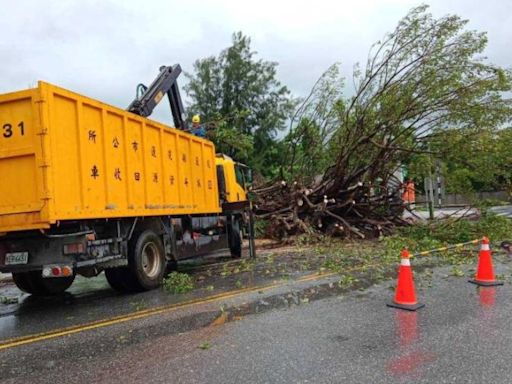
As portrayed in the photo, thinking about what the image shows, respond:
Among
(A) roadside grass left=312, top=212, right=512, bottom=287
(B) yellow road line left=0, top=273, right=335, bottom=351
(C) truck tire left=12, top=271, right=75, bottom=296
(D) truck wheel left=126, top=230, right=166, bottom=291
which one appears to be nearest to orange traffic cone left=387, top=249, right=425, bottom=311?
(A) roadside grass left=312, top=212, right=512, bottom=287

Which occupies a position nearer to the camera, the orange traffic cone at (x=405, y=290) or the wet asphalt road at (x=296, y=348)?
the wet asphalt road at (x=296, y=348)

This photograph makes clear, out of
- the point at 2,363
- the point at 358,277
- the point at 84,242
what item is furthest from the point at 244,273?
the point at 2,363

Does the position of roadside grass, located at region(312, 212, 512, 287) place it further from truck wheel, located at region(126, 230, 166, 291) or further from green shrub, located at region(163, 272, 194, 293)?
truck wheel, located at region(126, 230, 166, 291)

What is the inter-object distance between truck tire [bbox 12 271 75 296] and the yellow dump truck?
0.02 metres

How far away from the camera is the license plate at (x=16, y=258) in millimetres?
7406

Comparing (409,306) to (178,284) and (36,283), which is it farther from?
(36,283)

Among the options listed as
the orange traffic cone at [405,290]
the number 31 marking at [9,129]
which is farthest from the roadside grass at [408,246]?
the number 31 marking at [9,129]

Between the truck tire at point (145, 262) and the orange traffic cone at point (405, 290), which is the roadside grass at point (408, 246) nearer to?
the orange traffic cone at point (405, 290)

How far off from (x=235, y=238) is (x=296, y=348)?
858cm

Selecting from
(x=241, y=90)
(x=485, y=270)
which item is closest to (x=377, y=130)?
(x=485, y=270)

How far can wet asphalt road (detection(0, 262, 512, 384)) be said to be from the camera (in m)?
4.43

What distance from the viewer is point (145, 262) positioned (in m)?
9.10

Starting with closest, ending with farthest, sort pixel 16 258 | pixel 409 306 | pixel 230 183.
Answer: pixel 409 306 < pixel 16 258 < pixel 230 183

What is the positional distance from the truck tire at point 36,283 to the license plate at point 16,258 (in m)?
1.46
